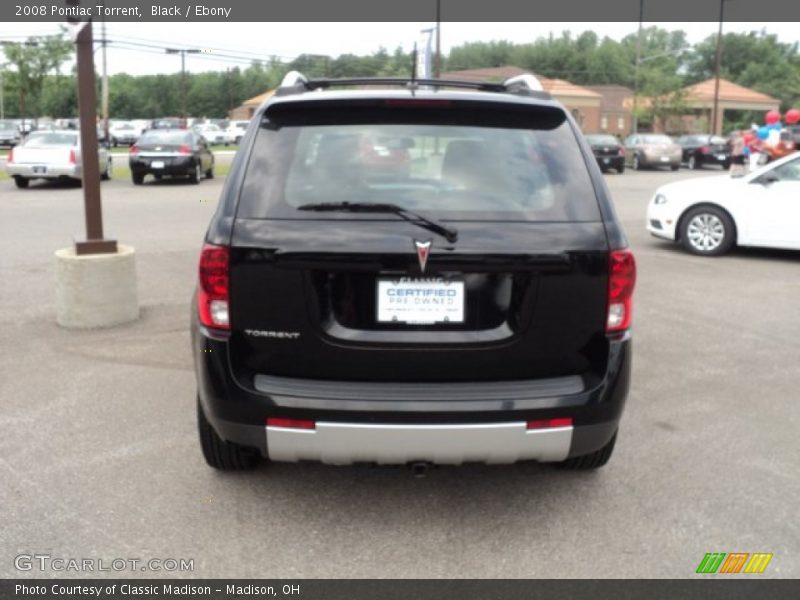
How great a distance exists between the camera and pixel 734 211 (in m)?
10.7

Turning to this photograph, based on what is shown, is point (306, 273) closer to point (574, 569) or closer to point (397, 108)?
point (397, 108)

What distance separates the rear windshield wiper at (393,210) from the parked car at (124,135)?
5697 centimetres

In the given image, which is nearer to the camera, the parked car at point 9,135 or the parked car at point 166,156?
the parked car at point 166,156

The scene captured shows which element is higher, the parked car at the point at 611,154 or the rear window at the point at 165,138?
the rear window at the point at 165,138

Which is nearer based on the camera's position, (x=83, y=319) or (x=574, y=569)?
(x=574, y=569)

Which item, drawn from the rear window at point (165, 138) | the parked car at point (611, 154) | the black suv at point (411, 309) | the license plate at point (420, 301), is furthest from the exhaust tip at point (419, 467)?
the parked car at point (611, 154)

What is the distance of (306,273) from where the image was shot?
10.9 ft

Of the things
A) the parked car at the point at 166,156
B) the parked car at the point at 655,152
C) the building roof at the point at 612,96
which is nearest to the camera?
the parked car at the point at 166,156

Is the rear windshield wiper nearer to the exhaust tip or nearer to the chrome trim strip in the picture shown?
the chrome trim strip

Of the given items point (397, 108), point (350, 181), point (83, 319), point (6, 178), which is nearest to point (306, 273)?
point (350, 181)

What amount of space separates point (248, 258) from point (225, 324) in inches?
11.3

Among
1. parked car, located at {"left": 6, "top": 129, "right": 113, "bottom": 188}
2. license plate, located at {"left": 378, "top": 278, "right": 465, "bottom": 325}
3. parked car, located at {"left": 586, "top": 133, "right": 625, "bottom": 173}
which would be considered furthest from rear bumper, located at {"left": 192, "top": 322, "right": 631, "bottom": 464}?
parked car, located at {"left": 586, "top": 133, "right": 625, "bottom": 173}

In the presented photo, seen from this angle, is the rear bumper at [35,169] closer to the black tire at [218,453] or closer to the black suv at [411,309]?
the black tire at [218,453]

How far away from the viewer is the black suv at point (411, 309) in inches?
130
